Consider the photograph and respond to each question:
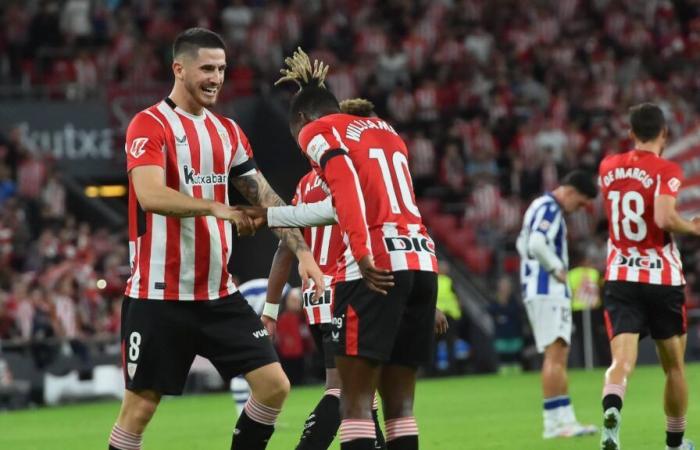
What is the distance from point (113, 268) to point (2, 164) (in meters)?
3.08

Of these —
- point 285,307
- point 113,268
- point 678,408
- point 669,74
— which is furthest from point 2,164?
point 678,408

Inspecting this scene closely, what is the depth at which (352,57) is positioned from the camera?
28.0 meters

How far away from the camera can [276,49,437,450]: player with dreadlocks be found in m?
6.87

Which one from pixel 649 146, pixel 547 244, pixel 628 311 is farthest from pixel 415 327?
pixel 547 244

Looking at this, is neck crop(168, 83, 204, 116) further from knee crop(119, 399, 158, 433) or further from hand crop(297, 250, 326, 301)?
knee crop(119, 399, 158, 433)

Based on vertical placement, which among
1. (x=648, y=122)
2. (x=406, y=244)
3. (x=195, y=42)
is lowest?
(x=406, y=244)

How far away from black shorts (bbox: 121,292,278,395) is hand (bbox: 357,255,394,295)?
964mm

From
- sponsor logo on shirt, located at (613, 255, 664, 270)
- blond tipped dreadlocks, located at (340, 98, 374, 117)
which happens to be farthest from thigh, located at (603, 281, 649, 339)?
blond tipped dreadlocks, located at (340, 98, 374, 117)

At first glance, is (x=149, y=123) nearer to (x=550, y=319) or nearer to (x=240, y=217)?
(x=240, y=217)

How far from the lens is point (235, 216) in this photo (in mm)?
7090

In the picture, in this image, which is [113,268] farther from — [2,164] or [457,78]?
→ [457,78]

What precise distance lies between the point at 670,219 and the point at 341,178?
3.11 metres

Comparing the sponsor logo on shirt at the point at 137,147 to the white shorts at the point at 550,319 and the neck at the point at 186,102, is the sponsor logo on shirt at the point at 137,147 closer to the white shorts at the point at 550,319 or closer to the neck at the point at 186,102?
the neck at the point at 186,102

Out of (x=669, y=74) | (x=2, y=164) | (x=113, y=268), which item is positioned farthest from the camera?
(x=669, y=74)
